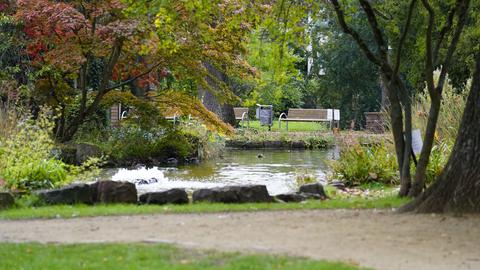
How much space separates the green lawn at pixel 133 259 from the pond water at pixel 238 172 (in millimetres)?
5954

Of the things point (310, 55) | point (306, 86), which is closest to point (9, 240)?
point (310, 55)

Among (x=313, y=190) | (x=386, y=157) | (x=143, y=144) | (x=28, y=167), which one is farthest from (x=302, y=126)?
(x=28, y=167)

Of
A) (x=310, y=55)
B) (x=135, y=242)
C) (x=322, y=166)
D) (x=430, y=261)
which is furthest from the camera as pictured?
(x=310, y=55)

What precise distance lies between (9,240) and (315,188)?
17.0ft

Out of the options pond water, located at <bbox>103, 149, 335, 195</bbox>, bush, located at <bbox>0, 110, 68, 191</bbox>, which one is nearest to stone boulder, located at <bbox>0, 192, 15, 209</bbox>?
bush, located at <bbox>0, 110, 68, 191</bbox>

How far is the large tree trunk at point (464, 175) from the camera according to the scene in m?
8.95

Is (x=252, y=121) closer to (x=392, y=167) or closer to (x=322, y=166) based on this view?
(x=322, y=166)

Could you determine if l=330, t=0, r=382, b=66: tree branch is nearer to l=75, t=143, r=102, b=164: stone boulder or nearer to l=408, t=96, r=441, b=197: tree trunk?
l=408, t=96, r=441, b=197: tree trunk

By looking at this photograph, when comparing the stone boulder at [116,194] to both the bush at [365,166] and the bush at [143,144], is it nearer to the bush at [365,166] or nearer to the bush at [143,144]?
the bush at [365,166]

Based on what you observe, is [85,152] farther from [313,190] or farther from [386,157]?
[313,190]

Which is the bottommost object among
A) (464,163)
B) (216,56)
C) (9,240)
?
(9,240)

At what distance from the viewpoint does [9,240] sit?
317 inches

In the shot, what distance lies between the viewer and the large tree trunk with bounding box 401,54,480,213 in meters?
8.95

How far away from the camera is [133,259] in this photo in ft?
22.4
